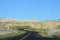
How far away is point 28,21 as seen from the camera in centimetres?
4759

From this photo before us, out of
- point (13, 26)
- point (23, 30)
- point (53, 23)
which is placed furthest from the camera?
point (23, 30)

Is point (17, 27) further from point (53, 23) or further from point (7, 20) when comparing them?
point (53, 23)

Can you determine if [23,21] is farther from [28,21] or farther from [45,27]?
[45,27]

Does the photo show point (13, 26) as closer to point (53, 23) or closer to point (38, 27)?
point (38, 27)

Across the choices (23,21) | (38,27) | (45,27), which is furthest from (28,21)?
(45,27)

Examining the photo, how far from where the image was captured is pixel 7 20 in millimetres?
46781

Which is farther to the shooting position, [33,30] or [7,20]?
[7,20]

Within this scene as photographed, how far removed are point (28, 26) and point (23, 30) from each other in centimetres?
203

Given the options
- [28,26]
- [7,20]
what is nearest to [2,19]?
[7,20]

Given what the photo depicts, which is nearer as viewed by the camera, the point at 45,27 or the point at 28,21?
the point at 45,27

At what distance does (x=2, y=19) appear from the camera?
44.6 meters

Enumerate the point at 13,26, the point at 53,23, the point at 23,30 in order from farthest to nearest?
1. the point at 23,30
2. the point at 13,26
3. the point at 53,23

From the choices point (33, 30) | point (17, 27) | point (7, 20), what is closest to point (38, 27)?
point (33, 30)

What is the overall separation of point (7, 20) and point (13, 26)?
4.84 meters
